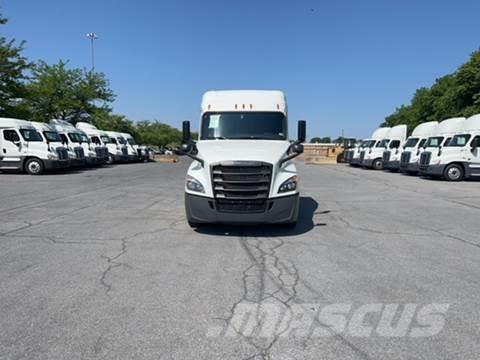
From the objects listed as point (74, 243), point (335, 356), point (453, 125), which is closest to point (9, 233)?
point (74, 243)

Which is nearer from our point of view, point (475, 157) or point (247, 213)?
point (247, 213)

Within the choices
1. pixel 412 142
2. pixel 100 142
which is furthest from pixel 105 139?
pixel 412 142

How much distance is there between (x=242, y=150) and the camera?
249 inches

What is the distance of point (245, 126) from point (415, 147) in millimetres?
18079

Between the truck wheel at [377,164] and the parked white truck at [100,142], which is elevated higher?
the parked white truck at [100,142]

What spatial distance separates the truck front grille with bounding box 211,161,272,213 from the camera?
5.92 metres

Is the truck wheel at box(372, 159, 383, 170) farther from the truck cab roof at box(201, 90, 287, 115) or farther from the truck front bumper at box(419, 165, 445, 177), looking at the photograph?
the truck cab roof at box(201, 90, 287, 115)

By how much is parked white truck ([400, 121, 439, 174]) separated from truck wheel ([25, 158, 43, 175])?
20909 millimetres

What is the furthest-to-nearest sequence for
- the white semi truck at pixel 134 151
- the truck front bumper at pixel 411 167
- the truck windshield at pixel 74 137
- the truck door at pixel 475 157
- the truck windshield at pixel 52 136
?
the white semi truck at pixel 134 151 < the truck windshield at pixel 74 137 < the truck front bumper at pixel 411 167 < the truck windshield at pixel 52 136 < the truck door at pixel 475 157

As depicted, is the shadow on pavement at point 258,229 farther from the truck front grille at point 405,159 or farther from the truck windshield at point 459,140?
the truck front grille at point 405,159

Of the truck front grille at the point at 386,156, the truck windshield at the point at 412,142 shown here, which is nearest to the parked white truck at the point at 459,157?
the truck windshield at the point at 412,142

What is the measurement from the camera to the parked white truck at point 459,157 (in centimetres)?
1755

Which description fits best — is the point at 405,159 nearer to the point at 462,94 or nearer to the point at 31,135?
the point at 462,94

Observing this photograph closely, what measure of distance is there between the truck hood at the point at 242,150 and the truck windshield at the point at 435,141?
615 inches
